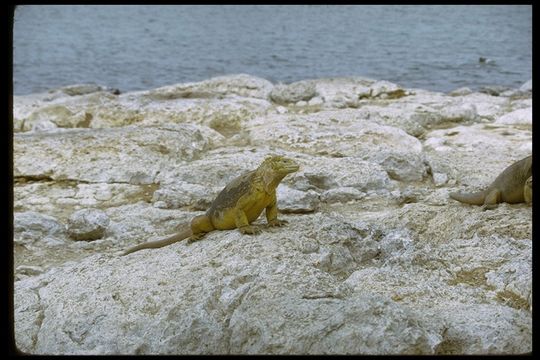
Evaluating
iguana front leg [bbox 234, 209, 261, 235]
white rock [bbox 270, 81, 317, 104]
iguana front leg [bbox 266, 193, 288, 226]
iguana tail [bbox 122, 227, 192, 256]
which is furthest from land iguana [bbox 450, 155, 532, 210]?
white rock [bbox 270, 81, 317, 104]

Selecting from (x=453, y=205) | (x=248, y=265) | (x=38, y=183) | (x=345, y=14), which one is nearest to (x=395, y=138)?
(x=453, y=205)

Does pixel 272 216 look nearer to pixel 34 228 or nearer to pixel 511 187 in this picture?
pixel 511 187

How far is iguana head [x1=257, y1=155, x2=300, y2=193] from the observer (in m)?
6.02

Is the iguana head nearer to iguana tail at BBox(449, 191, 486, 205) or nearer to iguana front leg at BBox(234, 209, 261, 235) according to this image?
iguana front leg at BBox(234, 209, 261, 235)

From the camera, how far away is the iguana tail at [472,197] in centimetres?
693

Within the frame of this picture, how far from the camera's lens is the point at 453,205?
23.3 feet

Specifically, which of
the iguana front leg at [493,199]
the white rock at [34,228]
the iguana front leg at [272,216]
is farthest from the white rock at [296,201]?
the white rock at [34,228]

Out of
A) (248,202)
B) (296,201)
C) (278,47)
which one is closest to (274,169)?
(248,202)

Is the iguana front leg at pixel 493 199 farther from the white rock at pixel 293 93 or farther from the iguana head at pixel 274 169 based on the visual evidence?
the white rock at pixel 293 93

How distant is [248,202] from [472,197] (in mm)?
2157

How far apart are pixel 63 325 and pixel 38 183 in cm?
414

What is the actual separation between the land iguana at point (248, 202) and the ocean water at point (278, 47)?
46.1ft

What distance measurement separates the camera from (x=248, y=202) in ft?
20.0

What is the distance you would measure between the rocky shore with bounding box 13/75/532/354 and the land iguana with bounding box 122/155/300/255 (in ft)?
0.49
